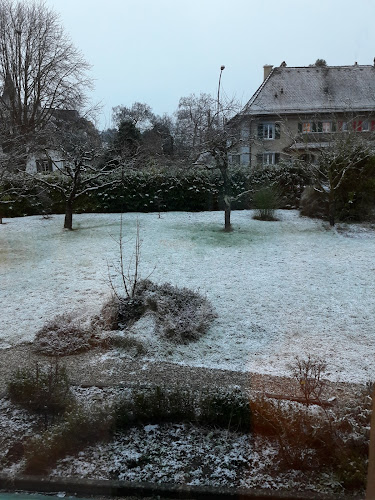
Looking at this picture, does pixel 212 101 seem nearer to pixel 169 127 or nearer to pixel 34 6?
pixel 169 127

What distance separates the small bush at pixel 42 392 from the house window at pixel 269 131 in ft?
31.0

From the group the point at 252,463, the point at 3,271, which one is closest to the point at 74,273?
the point at 3,271

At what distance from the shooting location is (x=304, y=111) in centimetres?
1141

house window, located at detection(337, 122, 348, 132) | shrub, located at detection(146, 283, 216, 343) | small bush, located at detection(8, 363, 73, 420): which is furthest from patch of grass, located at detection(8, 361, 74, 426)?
house window, located at detection(337, 122, 348, 132)

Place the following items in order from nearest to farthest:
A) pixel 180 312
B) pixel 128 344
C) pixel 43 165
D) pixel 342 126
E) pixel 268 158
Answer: pixel 128 344 < pixel 180 312 < pixel 342 126 < pixel 43 165 < pixel 268 158

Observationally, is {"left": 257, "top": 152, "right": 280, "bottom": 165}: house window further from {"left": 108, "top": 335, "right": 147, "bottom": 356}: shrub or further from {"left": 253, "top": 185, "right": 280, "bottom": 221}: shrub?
{"left": 108, "top": 335, "right": 147, "bottom": 356}: shrub

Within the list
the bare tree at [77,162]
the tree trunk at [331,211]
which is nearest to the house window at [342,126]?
the tree trunk at [331,211]

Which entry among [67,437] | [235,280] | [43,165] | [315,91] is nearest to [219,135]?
[315,91]

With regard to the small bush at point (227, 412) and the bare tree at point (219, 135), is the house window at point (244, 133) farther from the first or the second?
the small bush at point (227, 412)

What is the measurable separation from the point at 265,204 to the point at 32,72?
19.8ft

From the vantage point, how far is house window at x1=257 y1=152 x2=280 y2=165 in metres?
12.5

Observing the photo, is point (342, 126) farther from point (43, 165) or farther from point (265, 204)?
point (43, 165)

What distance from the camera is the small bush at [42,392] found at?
333 cm

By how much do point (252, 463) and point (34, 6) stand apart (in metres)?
9.16
